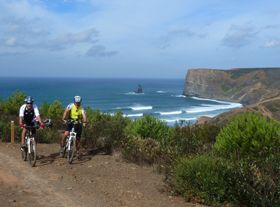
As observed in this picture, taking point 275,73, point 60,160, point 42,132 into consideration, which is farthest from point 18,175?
point 275,73

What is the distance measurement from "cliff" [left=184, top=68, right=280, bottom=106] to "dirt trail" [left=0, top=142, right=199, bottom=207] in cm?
14906

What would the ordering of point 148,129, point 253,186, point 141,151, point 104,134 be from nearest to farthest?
point 253,186, point 141,151, point 148,129, point 104,134

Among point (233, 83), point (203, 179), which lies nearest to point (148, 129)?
point (203, 179)

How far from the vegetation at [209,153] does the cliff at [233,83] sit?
146 m

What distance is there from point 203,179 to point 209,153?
1728 mm

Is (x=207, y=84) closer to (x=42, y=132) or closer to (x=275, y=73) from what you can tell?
(x=275, y=73)

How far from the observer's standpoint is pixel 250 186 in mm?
8086

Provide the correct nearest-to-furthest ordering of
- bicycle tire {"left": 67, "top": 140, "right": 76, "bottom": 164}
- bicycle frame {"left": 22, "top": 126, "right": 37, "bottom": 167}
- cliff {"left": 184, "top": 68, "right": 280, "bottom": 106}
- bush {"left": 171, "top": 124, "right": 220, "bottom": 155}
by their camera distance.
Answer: bush {"left": 171, "top": 124, "right": 220, "bottom": 155} < bicycle frame {"left": 22, "top": 126, "right": 37, "bottom": 167} < bicycle tire {"left": 67, "top": 140, "right": 76, "bottom": 164} < cliff {"left": 184, "top": 68, "right": 280, "bottom": 106}

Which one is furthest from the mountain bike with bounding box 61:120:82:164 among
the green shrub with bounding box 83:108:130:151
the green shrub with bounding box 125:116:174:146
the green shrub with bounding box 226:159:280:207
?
the green shrub with bounding box 226:159:280:207

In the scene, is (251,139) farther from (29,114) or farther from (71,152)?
(29,114)

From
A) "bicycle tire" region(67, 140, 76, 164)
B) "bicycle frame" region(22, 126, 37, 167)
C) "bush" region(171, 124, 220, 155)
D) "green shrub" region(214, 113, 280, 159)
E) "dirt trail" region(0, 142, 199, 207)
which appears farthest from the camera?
"bicycle tire" region(67, 140, 76, 164)

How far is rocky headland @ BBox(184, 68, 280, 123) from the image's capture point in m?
161

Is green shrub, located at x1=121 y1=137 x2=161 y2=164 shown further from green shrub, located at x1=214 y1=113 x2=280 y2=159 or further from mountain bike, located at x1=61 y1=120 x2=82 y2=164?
green shrub, located at x1=214 y1=113 x2=280 y2=159

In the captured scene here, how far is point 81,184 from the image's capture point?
959 centimetres
